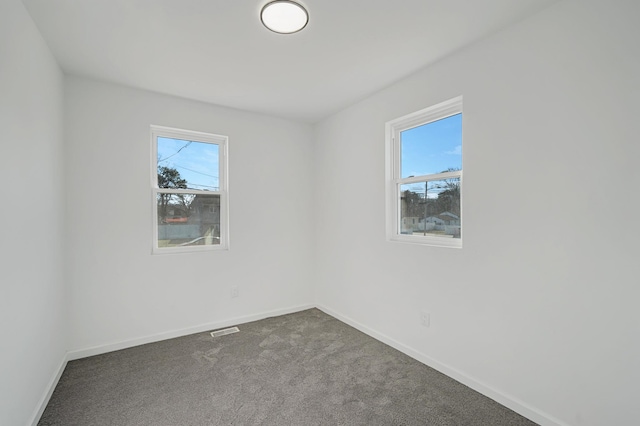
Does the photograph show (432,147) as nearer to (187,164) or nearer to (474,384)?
(474,384)

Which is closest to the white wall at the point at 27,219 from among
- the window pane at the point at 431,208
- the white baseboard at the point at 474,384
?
the white baseboard at the point at 474,384

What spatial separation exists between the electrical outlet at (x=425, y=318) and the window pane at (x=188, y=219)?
2.37 meters

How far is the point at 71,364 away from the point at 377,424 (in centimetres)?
263

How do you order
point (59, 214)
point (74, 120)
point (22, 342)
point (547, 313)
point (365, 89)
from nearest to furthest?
point (22, 342), point (547, 313), point (59, 214), point (74, 120), point (365, 89)

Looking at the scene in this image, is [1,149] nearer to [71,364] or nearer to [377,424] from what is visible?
[71,364]

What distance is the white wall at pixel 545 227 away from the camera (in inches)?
61.9

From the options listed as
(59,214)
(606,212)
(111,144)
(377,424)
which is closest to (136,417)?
(377,424)

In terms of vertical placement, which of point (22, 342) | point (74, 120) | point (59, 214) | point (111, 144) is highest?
point (74, 120)

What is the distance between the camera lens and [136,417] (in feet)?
6.34

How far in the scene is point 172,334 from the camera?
3162 mm

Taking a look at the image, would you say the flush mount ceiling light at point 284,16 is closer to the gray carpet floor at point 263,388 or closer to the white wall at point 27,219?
the white wall at point 27,219

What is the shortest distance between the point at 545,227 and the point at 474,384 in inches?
49.7

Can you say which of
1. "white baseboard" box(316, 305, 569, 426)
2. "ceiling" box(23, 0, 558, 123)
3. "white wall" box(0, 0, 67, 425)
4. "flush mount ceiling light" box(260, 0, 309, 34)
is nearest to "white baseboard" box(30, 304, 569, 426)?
"white baseboard" box(316, 305, 569, 426)

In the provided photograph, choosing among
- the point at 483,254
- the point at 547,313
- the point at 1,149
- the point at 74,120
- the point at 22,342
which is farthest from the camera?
the point at 74,120
